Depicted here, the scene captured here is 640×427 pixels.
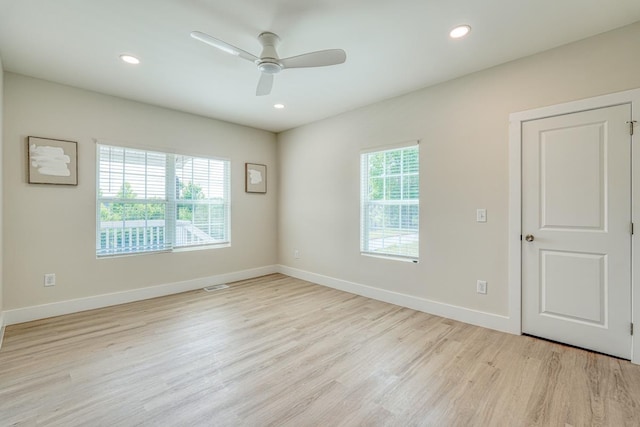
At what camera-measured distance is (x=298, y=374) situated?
2.11 metres

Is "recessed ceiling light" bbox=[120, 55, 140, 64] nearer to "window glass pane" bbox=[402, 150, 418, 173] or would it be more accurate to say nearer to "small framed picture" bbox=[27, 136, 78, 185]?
"small framed picture" bbox=[27, 136, 78, 185]

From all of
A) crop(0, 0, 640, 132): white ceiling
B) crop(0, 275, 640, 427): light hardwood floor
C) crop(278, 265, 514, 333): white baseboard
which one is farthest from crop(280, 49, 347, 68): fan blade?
crop(278, 265, 514, 333): white baseboard

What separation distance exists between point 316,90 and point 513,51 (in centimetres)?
197

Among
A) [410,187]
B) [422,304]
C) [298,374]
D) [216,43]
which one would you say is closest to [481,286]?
[422,304]

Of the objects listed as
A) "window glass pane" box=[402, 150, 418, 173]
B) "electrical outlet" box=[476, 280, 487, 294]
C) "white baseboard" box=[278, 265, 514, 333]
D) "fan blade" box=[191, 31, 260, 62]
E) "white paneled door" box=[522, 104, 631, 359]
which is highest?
"fan blade" box=[191, 31, 260, 62]

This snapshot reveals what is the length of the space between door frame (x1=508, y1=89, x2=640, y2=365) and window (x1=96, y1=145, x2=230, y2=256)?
3.89 m

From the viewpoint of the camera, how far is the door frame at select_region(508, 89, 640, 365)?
2.21 m

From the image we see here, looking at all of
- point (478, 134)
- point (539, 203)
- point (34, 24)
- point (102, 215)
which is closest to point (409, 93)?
point (478, 134)

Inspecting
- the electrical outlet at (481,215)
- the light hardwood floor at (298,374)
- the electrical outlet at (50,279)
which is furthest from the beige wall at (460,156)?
the electrical outlet at (50,279)

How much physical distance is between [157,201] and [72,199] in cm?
89

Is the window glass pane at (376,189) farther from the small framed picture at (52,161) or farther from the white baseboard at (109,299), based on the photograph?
the small framed picture at (52,161)

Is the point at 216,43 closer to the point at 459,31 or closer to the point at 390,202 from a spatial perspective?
the point at 459,31

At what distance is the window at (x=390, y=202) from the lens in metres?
3.54

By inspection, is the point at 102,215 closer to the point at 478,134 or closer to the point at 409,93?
the point at 409,93
